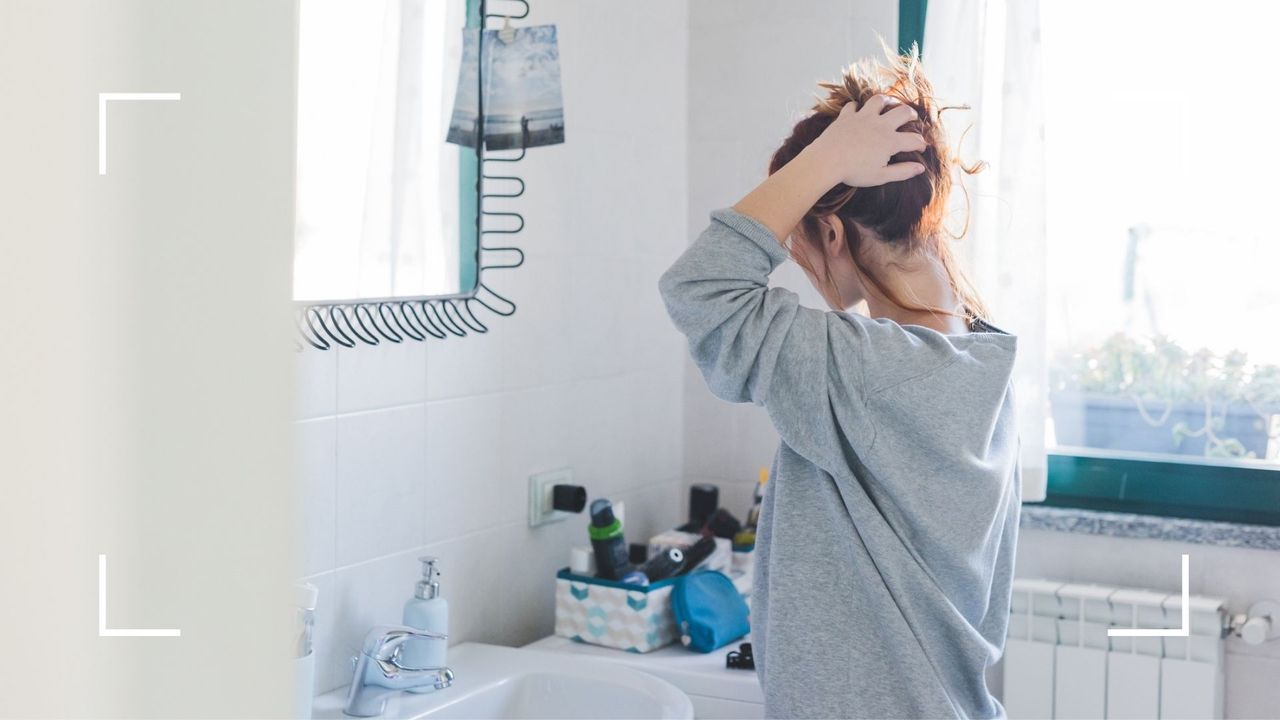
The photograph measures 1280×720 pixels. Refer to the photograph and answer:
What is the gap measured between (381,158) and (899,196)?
70 cm

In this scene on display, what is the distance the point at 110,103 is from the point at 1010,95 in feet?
6.75

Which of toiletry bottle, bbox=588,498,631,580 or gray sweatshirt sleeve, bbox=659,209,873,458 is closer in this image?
gray sweatshirt sleeve, bbox=659,209,873,458

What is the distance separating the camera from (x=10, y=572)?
223mm

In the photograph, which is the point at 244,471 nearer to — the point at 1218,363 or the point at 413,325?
the point at 413,325

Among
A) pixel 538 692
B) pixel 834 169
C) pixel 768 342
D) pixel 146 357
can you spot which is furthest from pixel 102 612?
pixel 538 692

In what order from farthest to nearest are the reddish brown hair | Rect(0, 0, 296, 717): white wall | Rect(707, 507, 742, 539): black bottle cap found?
Rect(707, 507, 742, 539): black bottle cap
the reddish brown hair
Rect(0, 0, 296, 717): white wall

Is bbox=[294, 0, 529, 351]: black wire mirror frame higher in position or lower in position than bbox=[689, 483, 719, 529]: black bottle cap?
higher

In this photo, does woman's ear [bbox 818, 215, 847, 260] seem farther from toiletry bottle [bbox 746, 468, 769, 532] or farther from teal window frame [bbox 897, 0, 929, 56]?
Answer: teal window frame [bbox 897, 0, 929, 56]

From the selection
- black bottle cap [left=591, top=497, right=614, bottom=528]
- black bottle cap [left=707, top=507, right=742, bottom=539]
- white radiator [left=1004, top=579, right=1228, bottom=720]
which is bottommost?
white radiator [left=1004, top=579, right=1228, bottom=720]

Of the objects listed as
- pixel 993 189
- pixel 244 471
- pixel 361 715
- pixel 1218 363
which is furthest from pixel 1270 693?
pixel 244 471

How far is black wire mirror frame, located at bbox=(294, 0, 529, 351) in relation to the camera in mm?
1513

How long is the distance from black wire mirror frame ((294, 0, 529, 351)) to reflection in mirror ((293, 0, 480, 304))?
0.05 ft

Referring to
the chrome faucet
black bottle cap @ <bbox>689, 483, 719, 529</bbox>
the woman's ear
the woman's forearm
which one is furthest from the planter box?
the chrome faucet

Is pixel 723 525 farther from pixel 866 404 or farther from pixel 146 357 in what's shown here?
pixel 146 357
